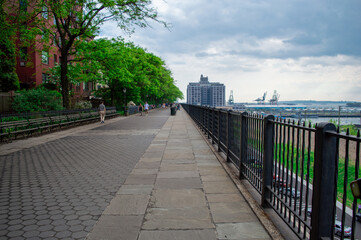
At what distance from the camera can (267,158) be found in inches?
160

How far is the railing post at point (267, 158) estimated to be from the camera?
3.99m

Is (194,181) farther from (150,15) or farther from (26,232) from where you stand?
(150,15)

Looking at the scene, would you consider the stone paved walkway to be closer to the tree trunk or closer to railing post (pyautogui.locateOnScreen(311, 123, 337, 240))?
railing post (pyautogui.locateOnScreen(311, 123, 337, 240))

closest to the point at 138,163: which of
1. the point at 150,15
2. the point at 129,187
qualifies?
the point at 129,187

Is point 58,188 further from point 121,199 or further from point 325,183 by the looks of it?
point 325,183

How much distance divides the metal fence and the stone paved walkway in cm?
45

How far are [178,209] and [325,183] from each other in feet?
7.40

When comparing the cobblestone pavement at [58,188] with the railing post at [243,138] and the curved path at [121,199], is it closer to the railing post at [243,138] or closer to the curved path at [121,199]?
the curved path at [121,199]

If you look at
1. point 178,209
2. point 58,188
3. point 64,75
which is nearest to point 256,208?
point 178,209

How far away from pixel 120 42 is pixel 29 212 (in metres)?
22.4

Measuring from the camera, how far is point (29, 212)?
4000mm

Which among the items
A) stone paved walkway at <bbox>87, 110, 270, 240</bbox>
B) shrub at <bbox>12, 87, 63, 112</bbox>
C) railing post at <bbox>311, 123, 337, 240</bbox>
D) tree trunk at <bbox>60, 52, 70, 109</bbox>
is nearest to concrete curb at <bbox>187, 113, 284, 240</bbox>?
stone paved walkway at <bbox>87, 110, 270, 240</bbox>

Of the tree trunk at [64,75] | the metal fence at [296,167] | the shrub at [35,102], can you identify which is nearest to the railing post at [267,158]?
the metal fence at [296,167]

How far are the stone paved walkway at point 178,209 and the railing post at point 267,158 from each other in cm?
35
